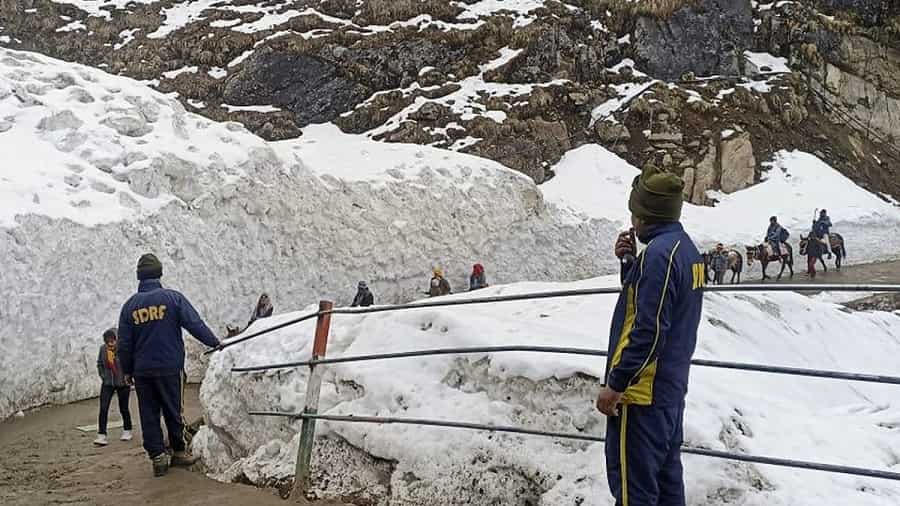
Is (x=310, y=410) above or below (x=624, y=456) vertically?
below

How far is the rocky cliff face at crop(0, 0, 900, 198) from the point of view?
1072 inches

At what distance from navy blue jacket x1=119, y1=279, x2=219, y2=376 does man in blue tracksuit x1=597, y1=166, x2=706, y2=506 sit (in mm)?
3891

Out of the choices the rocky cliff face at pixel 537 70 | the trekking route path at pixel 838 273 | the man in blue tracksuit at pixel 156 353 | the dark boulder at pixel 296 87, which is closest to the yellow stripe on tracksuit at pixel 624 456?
the man in blue tracksuit at pixel 156 353

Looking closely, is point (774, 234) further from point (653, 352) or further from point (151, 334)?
point (653, 352)

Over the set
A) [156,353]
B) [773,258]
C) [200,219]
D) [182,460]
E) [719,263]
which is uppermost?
[156,353]

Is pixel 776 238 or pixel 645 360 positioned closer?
pixel 645 360

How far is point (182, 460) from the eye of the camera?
638 cm

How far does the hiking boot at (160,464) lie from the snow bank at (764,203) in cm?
1606

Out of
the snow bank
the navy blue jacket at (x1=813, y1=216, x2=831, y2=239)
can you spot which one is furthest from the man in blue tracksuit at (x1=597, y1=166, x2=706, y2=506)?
the navy blue jacket at (x1=813, y1=216, x2=831, y2=239)

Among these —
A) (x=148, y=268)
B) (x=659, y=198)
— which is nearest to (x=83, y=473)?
(x=148, y=268)

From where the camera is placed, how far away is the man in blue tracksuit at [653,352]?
10.5ft

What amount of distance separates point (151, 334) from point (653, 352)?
14.6 feet

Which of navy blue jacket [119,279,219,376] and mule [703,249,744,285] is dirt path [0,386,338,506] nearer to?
navy blue jacket [119,279,219,376]

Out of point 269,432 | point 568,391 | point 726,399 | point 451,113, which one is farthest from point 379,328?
point 451,113
